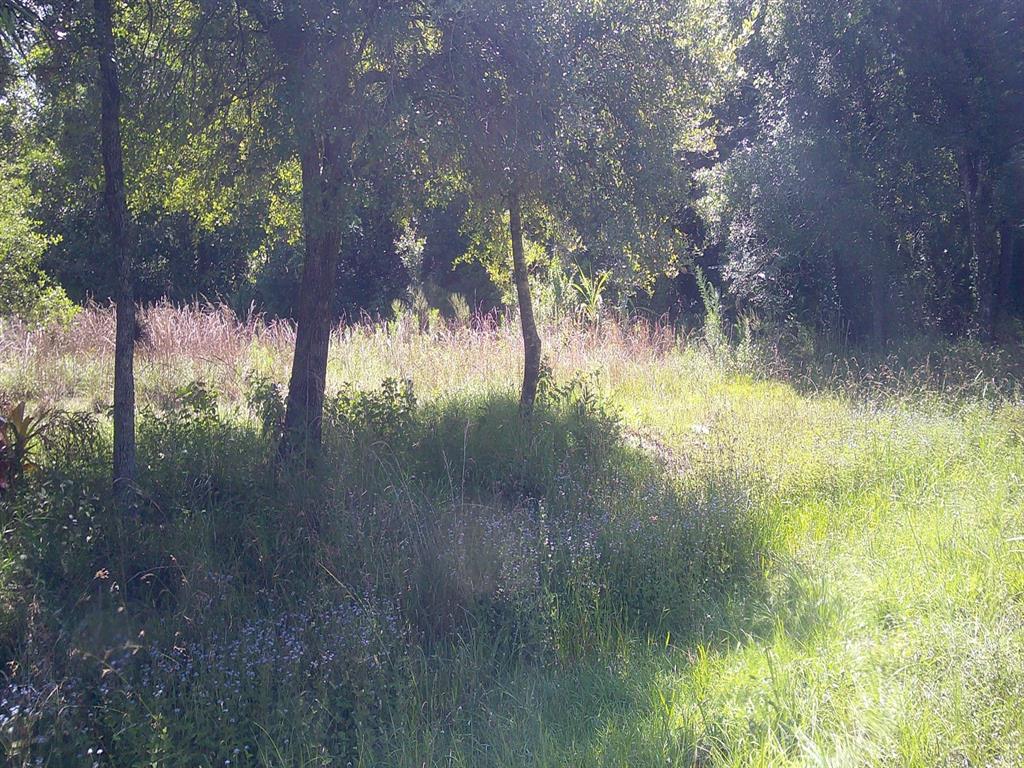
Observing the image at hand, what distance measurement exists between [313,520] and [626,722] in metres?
2.96

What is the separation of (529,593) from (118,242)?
3.95 meters

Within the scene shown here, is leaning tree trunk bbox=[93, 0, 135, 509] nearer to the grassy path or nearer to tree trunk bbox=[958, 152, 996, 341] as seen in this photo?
the grassy path

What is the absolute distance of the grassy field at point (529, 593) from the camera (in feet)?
12.4

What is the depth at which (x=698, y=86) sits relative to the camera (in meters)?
8.40

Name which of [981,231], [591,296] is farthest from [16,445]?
[981,231]

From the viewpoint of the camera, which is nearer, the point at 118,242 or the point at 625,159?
the point at 118,242

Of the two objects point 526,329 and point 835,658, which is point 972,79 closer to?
point 526,329

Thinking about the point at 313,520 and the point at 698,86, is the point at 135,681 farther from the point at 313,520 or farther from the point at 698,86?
the point at 698,86

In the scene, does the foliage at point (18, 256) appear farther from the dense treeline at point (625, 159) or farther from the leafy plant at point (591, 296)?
the leafy plant at point (591, 296)

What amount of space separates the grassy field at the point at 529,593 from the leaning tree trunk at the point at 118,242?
391 mm

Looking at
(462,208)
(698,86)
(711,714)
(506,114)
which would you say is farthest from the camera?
(462,208)

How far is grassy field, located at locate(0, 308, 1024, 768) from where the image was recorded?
378 cm

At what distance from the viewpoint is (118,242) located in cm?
626

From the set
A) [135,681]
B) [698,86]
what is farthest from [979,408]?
[135,681]
